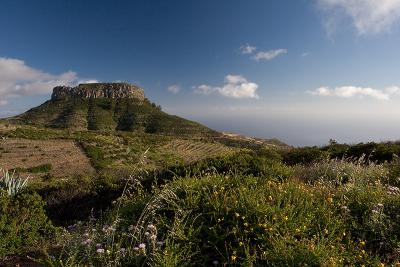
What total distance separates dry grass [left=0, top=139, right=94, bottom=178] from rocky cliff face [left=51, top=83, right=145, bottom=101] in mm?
128903

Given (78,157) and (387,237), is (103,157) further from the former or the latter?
(387,237)

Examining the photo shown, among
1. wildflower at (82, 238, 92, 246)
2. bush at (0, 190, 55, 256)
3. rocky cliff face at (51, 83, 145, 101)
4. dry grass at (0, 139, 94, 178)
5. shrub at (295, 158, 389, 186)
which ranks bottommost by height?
dry grass at (0, 139, 94, 178)

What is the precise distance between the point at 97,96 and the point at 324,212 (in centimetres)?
17897

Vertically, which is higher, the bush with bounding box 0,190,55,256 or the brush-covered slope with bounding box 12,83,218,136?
the brush-covered slope with bounding box 12,83,218,136

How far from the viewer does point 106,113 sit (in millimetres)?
148875

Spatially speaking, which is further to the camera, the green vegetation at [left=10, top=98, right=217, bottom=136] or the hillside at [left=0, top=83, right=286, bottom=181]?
the green vegetation at [left=10, top=98, right=217, bottom=136]

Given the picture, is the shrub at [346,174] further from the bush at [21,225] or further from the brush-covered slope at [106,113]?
the brush-covered slope at [106,113]

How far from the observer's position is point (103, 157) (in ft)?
137

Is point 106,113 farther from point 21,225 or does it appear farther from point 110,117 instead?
point 21,225

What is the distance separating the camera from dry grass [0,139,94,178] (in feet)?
111

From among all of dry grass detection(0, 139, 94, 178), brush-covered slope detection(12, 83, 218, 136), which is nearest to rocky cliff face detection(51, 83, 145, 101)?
brush-covered slope detection(12, 83, 218, 136)

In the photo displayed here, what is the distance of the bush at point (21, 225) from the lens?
6207 millimetres

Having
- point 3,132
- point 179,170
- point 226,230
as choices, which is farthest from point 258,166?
point 3,132

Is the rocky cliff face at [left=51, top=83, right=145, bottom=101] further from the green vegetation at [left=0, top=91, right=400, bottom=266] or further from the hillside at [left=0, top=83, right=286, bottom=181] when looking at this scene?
the green vegetation at [left=0, top=91, right=400, bottom=266]
